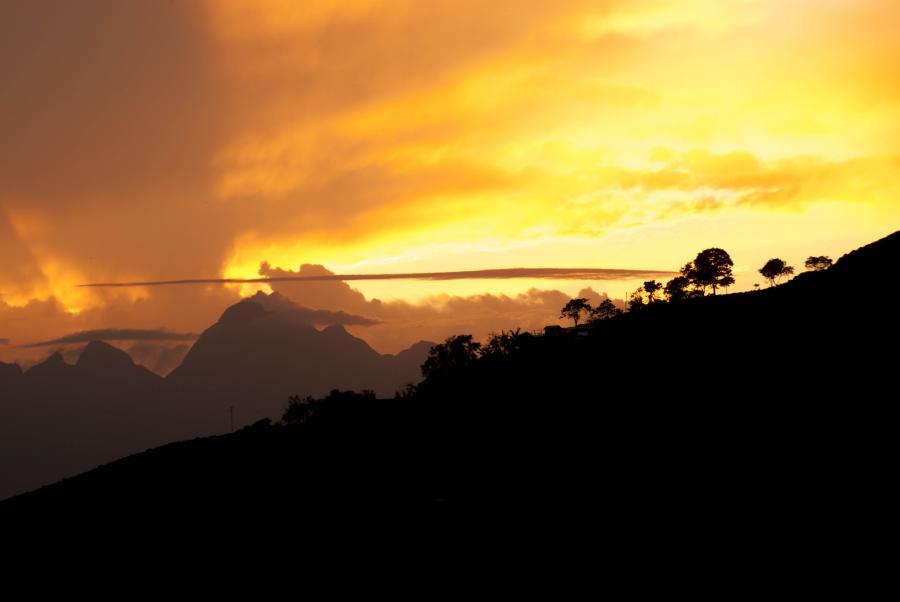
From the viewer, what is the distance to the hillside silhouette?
50.6 metres

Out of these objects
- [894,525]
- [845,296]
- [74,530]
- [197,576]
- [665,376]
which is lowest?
[74,530]

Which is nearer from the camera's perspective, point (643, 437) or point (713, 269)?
point (643, 437)

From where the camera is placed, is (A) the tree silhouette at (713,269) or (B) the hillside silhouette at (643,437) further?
(A) the tree silhouette at (713,269)

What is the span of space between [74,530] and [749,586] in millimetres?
86137

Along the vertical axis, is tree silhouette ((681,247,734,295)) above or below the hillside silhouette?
above

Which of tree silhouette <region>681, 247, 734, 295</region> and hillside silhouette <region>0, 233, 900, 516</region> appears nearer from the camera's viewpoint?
hillside silhouette <region>0, 233, 900, 516</region>

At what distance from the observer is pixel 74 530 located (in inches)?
3610

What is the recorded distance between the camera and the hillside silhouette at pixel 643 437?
166ft

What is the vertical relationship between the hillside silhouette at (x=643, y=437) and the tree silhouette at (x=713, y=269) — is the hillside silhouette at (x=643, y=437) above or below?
below

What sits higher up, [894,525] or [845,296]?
[845,296]

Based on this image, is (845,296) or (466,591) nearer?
(466,591)

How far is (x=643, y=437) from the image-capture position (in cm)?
6450

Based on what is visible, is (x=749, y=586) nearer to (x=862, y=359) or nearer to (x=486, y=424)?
(x=862, y=359)

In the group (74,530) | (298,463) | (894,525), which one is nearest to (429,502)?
(894,525)
